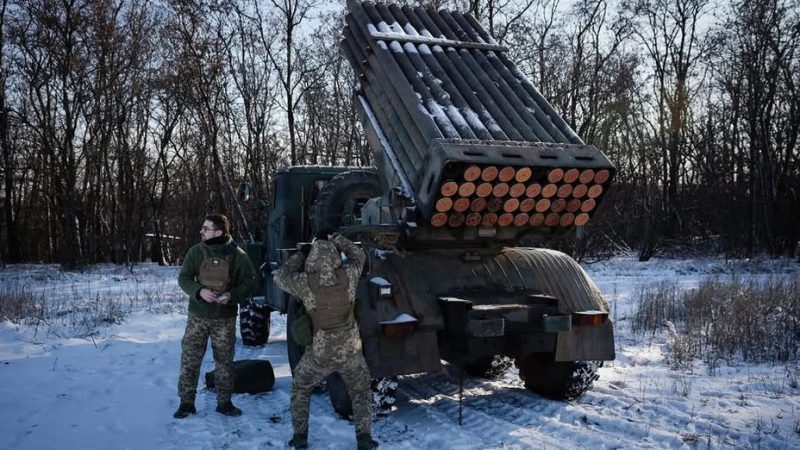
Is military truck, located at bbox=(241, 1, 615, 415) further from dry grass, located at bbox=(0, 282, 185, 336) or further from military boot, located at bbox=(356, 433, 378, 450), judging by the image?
dry grass, located at bbox=(0, 282, 185, 336)

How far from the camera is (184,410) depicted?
5.35 metres

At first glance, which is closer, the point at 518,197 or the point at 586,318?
the point at 518,197

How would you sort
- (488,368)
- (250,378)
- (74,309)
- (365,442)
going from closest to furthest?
1. (365,442)
2. (250,378)
3. (488,368)
4. (74,309)

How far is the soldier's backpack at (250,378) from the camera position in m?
6.19

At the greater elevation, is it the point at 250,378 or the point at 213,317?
the point at 213,317

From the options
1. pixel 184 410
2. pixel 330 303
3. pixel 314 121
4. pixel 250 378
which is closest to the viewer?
pixel 330 303

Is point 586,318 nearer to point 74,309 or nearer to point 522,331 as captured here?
point 522,331

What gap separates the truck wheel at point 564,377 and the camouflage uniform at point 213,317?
2.95 m

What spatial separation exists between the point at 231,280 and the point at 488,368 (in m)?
3.25

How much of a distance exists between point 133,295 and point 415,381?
377 inches

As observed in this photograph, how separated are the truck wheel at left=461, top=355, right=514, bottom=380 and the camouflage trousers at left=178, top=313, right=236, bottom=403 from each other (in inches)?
112

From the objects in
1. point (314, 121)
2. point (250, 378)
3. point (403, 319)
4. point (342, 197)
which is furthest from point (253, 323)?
point (314, 121)

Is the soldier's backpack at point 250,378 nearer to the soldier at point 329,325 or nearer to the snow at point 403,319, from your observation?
the soldier at point 329,325

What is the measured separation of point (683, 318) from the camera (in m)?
10.0
